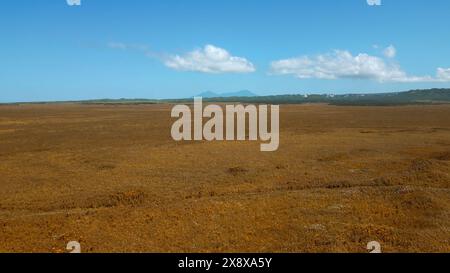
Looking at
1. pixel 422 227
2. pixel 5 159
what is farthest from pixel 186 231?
pixel 5 159

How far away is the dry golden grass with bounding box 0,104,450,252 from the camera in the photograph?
17.3 metres

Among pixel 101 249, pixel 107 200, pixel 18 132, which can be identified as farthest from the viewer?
pixel 18 132

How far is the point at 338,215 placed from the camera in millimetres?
20344

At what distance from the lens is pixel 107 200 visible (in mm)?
23750

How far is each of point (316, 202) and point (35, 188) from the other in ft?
57.4

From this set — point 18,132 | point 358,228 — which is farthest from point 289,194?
point 18,132

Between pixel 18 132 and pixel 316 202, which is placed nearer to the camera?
pixel 316 202

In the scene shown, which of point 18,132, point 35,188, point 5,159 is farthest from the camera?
point 18,132

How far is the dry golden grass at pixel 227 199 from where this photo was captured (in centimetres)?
1727

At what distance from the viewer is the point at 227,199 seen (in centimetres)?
2283

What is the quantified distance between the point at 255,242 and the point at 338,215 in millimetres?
5285
